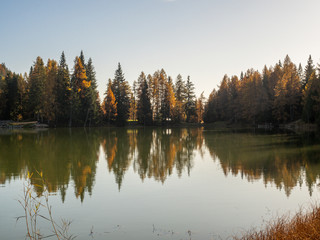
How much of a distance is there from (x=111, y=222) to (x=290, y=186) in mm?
7792

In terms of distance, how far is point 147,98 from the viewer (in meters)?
77.3

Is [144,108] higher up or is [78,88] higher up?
[78,88]

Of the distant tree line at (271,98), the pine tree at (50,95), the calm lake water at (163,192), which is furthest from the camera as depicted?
the pine tree at (50,95)

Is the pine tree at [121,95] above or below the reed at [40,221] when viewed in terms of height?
above

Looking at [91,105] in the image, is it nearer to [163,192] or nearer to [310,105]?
[310,105]

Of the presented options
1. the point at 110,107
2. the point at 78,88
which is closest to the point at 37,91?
the point at 78,88

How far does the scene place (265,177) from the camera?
14.1 m

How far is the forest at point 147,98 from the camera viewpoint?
2552 inches

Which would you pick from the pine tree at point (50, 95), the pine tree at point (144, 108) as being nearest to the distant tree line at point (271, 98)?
the pine tree at point (144, 108)

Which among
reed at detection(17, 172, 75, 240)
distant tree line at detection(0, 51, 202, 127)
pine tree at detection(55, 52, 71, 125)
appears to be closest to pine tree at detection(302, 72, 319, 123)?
distant tree line at detection(0, 51, 202, 127)

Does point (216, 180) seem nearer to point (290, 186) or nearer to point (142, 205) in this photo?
point (290, 186)

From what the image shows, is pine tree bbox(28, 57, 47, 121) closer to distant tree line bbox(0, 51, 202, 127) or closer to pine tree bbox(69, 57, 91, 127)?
distant tree line bbox(0, 51, 202, 127)

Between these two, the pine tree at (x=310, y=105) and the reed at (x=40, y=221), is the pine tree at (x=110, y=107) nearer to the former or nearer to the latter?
the pine tree at (x=310, y=105)

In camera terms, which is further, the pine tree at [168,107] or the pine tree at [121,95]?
the pine tree at [168,107]
